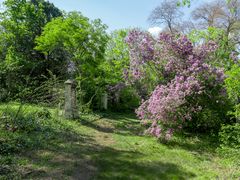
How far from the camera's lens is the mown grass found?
15.3 ft

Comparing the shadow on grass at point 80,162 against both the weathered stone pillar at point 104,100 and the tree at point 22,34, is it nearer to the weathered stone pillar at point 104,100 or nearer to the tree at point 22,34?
the weathered stone pillar at point 104,100

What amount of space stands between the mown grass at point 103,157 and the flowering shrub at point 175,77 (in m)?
0.89

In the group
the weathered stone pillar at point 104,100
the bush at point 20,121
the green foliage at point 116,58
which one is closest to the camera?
the bush at point 20,121

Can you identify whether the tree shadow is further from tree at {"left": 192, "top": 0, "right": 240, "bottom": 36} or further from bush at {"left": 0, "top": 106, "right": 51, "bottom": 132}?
tree at {"left": 192, "top": 0, "right": 240, "bottom": 36}

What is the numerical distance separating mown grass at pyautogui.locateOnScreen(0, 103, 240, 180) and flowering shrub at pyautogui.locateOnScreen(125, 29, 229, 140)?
2.91 feet

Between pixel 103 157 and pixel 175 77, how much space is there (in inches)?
155

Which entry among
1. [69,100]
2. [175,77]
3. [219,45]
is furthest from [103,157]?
[219,45]

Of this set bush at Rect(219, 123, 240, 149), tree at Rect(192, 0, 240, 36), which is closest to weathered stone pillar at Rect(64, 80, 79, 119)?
Answer: bush at Rect(219, 123, 240, 149)

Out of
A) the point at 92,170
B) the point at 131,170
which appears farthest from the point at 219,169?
the point at 92,170

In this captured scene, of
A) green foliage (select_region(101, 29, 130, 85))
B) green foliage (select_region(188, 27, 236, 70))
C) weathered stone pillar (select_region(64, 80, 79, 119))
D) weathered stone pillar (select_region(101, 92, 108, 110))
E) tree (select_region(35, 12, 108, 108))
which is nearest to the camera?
green foliage (select_region(188, 27, 236, 70))

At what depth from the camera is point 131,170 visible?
16.7 ft

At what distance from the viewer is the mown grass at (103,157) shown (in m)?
4.65

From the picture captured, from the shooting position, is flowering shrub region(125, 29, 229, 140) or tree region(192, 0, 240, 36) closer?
flowering shrub region(125, 29, 229, 140)

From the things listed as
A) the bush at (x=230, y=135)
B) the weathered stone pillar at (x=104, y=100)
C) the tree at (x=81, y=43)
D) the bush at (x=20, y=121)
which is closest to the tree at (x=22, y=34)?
the tree at (x=81, y=43)
